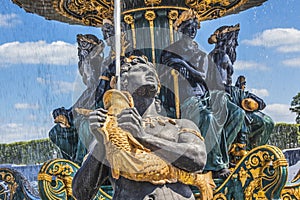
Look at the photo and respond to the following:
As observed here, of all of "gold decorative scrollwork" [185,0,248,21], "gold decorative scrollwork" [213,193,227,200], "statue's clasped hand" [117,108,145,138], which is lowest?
"gold decorative scrollwork" [213,193,227,200]

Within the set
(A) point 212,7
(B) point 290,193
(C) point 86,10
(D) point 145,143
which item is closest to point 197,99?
(B) point 290,193

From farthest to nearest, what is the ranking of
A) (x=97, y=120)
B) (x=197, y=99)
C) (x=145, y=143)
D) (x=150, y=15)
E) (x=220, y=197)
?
(x=150, y=15)
(x=197, y=99)
(x=220, y=197)
(x=145, y=143)
(x=97, y=120)

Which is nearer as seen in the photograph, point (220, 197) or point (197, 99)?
point (220, 197)

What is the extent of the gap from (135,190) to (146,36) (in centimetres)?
387

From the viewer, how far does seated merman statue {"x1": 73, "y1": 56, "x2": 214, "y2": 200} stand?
319cm

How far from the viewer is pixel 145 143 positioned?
3260mm

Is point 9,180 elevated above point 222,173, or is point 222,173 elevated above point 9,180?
point 222,173

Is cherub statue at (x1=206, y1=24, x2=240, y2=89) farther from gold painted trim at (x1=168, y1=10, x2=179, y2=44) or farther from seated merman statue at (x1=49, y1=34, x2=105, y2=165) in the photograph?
seated merman statue at (x1=49, y1=34, x2=105, y2=165)

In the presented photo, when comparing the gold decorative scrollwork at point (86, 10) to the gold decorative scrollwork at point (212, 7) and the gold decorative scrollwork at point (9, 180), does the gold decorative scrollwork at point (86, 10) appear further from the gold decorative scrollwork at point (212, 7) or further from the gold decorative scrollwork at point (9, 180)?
the gold decorative scrollwork at point (9, 180)

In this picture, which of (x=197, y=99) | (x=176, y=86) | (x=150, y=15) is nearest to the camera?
(x=197, y=99)

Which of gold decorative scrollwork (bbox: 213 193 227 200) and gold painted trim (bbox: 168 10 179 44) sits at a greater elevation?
gold painted trim (bbox: 168 10 179 44)

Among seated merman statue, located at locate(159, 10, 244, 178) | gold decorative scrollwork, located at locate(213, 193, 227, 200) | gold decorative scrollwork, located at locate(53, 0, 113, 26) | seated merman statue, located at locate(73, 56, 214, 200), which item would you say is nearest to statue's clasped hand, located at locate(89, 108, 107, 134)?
seated merman statue, located at locate(73, 56, 214, 200)

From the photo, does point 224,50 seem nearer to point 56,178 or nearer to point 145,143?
point 56,178

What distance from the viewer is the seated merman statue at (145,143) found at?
126 inches
